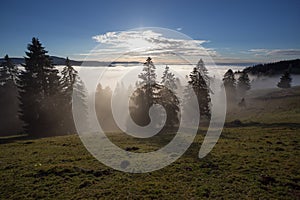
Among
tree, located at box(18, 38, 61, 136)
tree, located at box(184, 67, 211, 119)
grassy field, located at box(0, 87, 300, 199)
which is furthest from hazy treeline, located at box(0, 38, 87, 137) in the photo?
tree, located at box(184, 67, 211, 119)

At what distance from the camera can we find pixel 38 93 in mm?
35719

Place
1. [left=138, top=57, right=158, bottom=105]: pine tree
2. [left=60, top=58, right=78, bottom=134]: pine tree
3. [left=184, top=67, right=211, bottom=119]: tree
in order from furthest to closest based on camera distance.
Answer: [left=184, top=67, right=211, bottom=119]: tree < [left=60, top=58, right=78, bottom=134]: pine tree < [left=138, top=57, right=158, bottom=105]: pine tree

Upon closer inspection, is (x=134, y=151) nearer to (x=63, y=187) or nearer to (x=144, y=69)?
(x=63, y=187)

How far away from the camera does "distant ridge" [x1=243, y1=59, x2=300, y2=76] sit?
14970 centimetres

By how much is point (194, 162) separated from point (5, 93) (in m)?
56.9

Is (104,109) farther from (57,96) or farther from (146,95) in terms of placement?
(146,95)

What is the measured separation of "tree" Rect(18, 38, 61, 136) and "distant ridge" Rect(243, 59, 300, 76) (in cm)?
14364

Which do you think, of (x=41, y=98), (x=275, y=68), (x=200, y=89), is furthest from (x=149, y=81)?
(x=275, y=68)

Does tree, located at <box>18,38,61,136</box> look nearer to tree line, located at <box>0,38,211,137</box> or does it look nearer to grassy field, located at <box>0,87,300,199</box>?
tree line, located at <box>0,38,211,137</box>

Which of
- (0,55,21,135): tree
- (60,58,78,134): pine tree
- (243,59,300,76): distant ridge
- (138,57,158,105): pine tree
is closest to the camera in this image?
(138,57,158,105): pine tree

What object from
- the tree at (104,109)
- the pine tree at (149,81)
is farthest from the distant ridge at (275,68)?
the pine tree at (149,81)

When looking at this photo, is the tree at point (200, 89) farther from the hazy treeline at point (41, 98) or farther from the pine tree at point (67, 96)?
the hazy treeline at point (41, 98)

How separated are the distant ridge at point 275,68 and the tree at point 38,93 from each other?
144m

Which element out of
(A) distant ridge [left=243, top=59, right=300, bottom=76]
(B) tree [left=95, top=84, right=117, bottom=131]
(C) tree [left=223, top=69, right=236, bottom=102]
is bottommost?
(B) tree [left=95, top=84, right=117, bottom=131]
